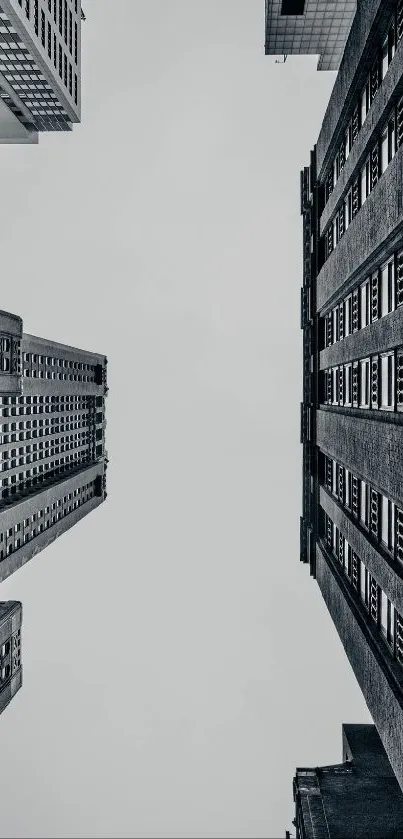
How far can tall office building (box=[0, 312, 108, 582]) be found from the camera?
83.4 metres

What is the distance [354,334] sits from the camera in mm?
46188

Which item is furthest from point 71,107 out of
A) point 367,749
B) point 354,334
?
point 367,749

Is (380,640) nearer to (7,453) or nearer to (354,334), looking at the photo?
(354,334)

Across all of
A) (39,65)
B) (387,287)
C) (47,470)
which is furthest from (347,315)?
(39,65)

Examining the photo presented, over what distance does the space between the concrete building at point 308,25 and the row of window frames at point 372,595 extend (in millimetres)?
54052

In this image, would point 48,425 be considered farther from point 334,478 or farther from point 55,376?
point 334,478

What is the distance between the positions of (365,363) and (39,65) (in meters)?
81.8

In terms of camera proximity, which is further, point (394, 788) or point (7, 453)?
point (7, 453)

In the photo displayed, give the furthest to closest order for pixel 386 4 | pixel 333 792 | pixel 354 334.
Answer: pixel 333 792 < pixel 354 334 < pixel 386 4

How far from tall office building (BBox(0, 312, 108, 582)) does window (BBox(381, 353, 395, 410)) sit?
171 ft

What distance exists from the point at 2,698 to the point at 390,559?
65399 millimetres

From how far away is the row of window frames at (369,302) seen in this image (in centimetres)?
3647

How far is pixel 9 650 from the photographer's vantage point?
87688 mm

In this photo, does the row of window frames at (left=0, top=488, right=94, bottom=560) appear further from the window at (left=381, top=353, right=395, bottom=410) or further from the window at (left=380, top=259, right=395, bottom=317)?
the window at (left=380, top=259, right=395, bottom=317)
